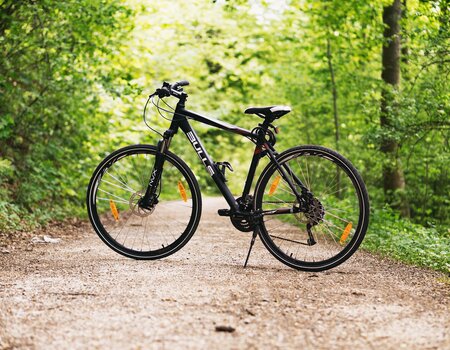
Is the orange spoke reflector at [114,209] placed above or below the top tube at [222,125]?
below

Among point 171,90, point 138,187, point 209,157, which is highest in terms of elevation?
point 171,90

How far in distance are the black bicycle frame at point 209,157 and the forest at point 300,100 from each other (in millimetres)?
546

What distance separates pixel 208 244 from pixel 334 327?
339 centimetres

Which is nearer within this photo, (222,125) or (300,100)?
(222,125)

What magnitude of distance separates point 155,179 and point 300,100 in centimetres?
872

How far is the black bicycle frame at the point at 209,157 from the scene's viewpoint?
4.73m

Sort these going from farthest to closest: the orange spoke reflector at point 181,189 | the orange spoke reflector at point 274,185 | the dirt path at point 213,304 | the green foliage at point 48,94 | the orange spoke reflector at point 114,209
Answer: the green foliage at point 48,94
the orange spoke reflector at point 114,209
the orange spoke reflector at point 181,189
the orange spoke reflector at point 274,185
the dirt path at point 213,304

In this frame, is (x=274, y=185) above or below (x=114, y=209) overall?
above

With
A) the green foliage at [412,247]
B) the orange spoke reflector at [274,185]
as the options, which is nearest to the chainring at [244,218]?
the orange spoke reflector at [274,185]

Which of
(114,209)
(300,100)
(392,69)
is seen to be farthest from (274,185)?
(300,100)

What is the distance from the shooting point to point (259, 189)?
473cm

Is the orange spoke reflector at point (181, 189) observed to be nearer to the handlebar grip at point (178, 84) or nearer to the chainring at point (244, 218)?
the chainring at point (244, 218)

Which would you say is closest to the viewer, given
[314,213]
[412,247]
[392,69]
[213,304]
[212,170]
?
[213,304]

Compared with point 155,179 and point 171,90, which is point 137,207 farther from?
point 171,90
